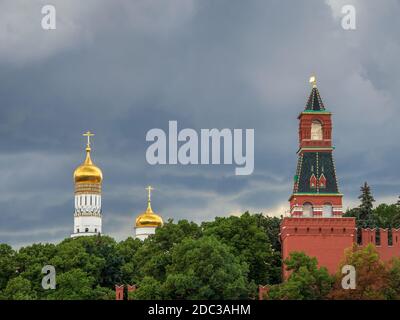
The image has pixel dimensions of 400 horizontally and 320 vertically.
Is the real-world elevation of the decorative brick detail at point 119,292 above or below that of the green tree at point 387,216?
below

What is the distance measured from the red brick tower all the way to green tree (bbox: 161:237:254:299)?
6380 mm

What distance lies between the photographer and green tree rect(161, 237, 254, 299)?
96.7 m

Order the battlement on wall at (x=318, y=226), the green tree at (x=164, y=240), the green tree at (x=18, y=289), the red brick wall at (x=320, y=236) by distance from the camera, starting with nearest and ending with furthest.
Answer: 1. the green tree at (x=18, y=289)
2. the red brick wall at (x=320, y=236)
3. the battlement on wall at (x=318, y=226)
4. the green tree at (x=164, y=240)

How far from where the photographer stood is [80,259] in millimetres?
110312

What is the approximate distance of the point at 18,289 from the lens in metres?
103

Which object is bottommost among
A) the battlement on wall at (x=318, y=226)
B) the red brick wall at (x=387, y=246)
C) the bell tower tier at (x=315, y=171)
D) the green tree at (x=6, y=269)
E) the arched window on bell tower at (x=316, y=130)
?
the green tree at (x=6, y=269)

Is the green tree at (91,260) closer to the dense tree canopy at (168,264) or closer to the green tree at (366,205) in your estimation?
the dense tree canopy at (168,264)

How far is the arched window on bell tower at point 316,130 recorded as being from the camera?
10925 cm

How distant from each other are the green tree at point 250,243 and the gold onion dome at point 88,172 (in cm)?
5622

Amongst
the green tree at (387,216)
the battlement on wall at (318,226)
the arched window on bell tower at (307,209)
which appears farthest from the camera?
the green tree at (387,216)

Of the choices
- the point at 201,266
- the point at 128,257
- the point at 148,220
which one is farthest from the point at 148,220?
the point at 201,266

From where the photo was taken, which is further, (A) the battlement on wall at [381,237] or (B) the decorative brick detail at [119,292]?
(A) the battlement on wall at [381,237]

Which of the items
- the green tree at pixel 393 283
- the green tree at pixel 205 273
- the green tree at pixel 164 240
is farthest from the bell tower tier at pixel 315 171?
the green tree at pixel 393 283
